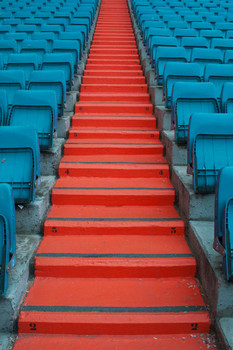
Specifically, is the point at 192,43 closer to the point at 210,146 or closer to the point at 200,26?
the point at 200,26

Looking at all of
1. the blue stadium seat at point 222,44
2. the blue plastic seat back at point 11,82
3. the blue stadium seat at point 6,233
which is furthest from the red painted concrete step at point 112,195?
the blue stadium seat at point 222,44

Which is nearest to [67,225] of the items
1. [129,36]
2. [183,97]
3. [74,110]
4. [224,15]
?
[183,97]

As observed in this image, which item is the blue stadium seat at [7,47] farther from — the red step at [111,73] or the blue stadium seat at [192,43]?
the blue stadium seat at [192,43]

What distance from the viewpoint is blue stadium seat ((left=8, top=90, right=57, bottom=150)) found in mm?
2230

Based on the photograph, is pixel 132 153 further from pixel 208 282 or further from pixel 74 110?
pixel 208 282

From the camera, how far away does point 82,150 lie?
2516 millimetres

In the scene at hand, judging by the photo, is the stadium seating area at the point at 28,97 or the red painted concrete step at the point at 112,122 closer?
the stadium seating area at the point at 28,97

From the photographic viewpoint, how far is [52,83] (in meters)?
2.70

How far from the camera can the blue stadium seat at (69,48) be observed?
11.6 feet

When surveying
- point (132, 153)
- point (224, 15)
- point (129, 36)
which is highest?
point (224, 15)

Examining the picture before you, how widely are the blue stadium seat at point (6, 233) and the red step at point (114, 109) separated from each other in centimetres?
179

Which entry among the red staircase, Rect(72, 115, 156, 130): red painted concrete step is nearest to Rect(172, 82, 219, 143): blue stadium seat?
the red staircase

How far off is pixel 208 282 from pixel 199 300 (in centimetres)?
9

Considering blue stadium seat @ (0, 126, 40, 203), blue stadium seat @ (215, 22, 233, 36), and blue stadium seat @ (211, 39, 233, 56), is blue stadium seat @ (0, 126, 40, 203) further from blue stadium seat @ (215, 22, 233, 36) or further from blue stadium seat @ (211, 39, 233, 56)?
blue stadium seat @ (215, 22, 233, 36)
